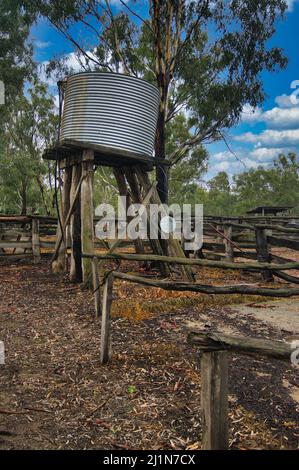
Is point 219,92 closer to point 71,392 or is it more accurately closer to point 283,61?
point 283,61

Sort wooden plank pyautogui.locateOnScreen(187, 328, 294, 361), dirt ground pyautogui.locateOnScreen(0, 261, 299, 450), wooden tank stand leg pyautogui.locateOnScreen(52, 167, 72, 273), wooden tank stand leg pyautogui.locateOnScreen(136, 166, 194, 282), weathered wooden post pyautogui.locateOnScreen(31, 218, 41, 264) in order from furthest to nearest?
weathered wooden post pyautogui.locateOnScreen(31, 218, 41, 264)
wooden tank stand leg pyautogui.locateOnScreen(52, 167, 72, 273)
wooden tank stand leg pyautogui.locateOnScreen(136, 166, 194, 282)
dirt ground pyautogui.locateOnScreen(0, 261, 299, 450)
wooden plank pyautogui.locateOnScreen(187, 328, 294, 361)

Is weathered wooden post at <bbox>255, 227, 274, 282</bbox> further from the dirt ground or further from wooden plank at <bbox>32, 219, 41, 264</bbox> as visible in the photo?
wooden plank at <bbox>32, 219, 41, 264</bbox>

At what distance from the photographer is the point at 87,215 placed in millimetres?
8133

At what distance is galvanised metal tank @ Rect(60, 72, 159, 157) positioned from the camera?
7.94 meters

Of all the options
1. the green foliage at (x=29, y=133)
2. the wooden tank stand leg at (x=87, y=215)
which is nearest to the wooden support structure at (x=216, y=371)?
the wooden tank stand leg at (x=87, y=215)

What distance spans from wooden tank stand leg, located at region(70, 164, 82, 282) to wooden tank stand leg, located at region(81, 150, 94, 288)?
1.72 ft

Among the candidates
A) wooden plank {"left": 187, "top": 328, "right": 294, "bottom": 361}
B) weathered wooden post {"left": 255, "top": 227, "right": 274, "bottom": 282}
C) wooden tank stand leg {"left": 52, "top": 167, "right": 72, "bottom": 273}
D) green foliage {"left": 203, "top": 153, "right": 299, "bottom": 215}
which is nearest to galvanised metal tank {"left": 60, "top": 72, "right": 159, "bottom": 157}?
wooden tank stand leg {"left": 52, "top": 167, "right": 72, "bottom": 273}

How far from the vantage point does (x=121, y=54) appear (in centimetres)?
1706

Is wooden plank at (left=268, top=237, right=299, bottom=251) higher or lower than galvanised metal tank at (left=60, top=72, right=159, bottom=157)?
lower

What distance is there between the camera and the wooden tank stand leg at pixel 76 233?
8.68m

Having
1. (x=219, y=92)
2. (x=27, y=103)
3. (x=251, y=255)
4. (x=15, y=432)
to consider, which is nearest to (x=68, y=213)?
(x=251, y=255)

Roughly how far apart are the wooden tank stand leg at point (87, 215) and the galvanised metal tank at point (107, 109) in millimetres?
473

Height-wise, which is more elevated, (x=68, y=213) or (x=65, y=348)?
(x=68, y=213)

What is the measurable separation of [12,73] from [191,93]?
27.8 feet
